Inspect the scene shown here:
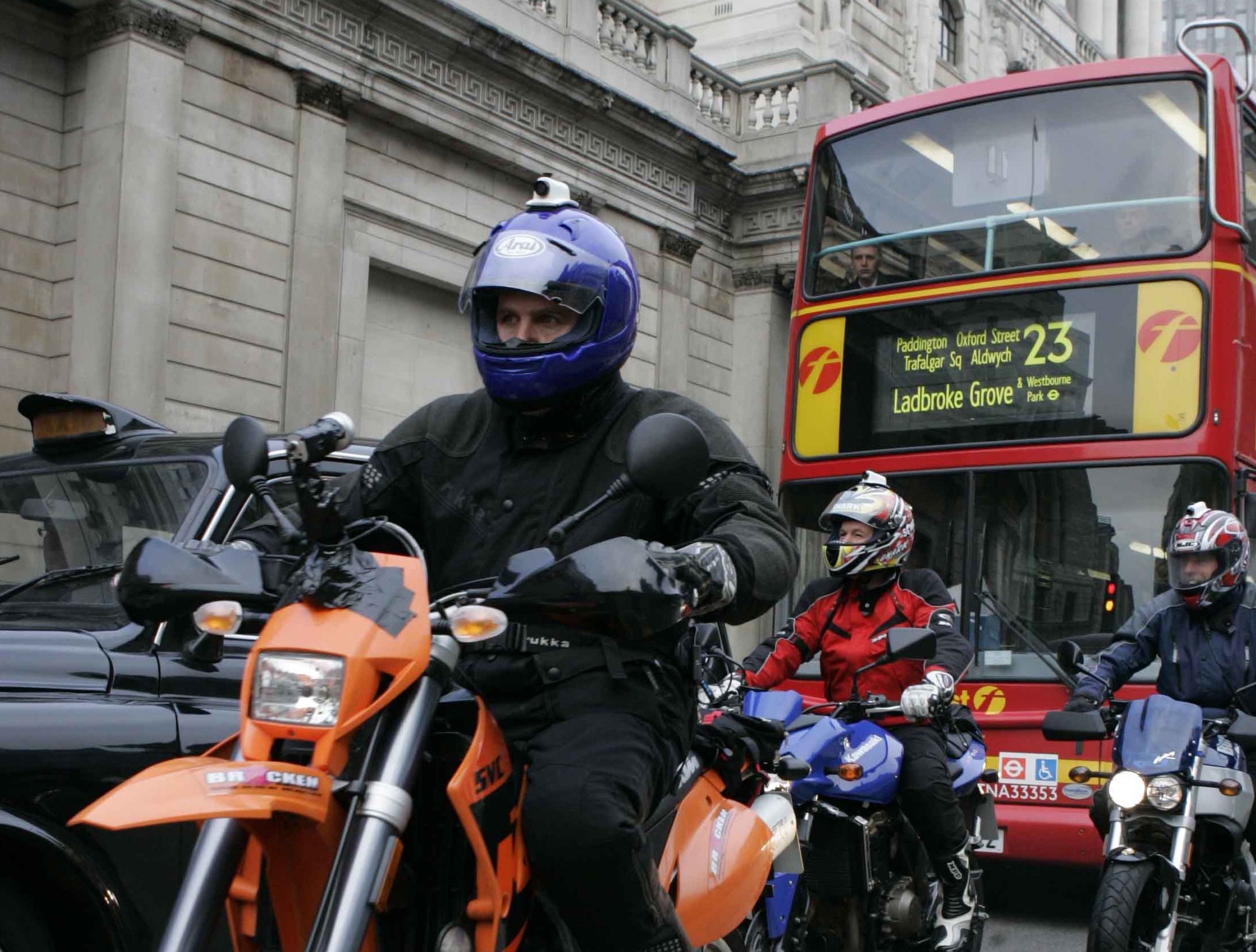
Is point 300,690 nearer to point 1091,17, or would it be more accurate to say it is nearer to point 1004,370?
point 1004,370

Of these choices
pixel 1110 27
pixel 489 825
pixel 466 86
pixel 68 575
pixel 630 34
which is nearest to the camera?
pixel 489 825

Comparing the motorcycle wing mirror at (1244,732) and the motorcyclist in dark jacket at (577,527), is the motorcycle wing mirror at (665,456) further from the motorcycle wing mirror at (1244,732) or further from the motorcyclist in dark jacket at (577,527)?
the motorcycle wing mirror at (1244,732)

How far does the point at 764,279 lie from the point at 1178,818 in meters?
16.7

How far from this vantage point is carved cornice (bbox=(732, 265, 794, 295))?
21.7m

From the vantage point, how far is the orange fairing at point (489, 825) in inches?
93.7

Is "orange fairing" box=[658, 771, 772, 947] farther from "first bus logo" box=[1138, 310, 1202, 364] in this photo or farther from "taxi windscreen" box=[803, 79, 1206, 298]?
"taxi windscreen" box=[803, 79, 1206, 298]

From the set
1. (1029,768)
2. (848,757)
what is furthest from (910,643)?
(1029,768)

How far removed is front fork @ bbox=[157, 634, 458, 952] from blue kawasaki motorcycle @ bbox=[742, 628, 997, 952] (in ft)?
9.67

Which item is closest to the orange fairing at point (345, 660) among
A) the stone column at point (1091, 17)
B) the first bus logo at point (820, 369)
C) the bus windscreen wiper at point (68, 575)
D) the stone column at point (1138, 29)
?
the bus windscreen wiper at point (68, 575)

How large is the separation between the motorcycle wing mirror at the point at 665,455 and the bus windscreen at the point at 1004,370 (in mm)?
6732

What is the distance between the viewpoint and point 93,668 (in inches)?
146

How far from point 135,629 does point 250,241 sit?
10.7m

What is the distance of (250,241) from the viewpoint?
14.1 metres

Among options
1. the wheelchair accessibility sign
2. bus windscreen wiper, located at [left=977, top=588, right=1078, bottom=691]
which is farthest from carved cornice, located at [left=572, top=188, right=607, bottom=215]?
the wheelchair accessibility sign
